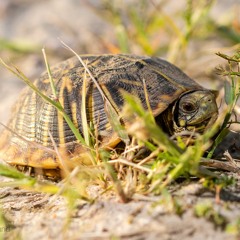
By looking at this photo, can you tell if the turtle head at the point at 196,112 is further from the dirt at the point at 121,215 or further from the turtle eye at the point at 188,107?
the dirt at the point at 121,215

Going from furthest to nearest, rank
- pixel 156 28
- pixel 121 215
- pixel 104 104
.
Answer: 1. pixel 156 28
2. pixel 104 104
3. pixel 121 215

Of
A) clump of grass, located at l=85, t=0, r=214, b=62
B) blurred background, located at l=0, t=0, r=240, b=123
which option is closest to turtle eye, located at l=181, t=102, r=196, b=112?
blurred background, located at l=0, t=0, r=240, b=123

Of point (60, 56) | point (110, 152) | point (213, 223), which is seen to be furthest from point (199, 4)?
point (213, 223)

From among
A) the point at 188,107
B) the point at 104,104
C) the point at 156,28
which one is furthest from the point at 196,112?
the point at 156,28

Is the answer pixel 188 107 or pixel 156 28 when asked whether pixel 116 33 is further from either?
pixel 188 107

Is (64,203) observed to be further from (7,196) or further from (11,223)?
(7,196)

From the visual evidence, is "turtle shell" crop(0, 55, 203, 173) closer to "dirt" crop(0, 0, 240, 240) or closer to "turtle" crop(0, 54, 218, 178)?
"turtle" crop(0, 54, 218, 178)
